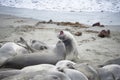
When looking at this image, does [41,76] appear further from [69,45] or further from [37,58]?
[69,45]

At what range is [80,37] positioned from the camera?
7.98 meters

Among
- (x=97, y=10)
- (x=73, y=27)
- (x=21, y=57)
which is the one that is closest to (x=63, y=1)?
(x=97, y=10)

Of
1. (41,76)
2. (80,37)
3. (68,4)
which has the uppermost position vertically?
(68,4)

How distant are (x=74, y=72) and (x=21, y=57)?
3.62ft

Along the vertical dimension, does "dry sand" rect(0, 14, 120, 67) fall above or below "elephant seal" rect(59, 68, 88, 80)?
below

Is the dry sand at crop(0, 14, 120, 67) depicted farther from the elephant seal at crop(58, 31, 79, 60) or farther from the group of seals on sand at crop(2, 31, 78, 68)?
the group of seals on sand at crop(2, 31, 78, 68)

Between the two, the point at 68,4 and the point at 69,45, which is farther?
the point at 68,4

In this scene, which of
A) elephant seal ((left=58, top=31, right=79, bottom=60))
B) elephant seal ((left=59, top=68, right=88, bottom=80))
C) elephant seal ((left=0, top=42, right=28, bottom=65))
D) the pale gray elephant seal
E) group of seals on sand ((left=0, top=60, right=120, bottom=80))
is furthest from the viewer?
elephant seal ((left=58, top=31, right=79, bottom=60))

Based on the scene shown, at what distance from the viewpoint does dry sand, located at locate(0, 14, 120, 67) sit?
20.6 feet

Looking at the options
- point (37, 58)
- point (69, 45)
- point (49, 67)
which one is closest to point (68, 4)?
point (69, 45)

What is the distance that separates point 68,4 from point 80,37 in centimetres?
936

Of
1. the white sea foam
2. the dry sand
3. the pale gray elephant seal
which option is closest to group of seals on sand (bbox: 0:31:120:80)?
the pale gray elephant seal

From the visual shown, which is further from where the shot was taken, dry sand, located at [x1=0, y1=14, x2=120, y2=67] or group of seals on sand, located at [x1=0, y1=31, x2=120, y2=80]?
dry sand, located at [x1=0, y1=14, x2=120, y2=67]

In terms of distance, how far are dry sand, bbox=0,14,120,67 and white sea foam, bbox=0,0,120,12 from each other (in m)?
5.39
